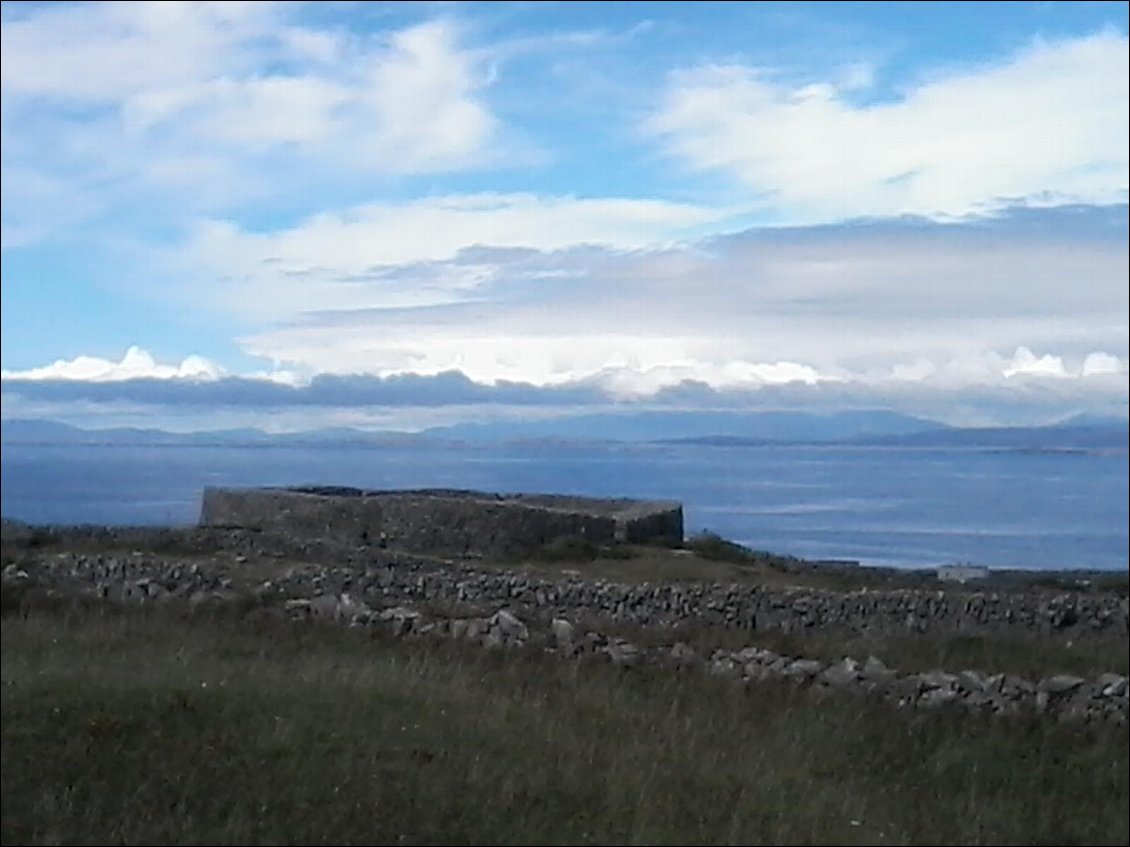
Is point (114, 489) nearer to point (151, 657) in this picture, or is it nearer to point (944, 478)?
point (944, 478)

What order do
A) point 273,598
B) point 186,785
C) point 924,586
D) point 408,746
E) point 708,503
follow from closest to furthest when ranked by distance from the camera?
point 186,785 → point 408,746 → point 273,598 → point 924,586 → point 708,503

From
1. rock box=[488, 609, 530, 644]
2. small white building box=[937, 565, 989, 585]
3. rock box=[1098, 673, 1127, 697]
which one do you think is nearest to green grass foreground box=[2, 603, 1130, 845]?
rock box=[1098, 673, 1127, 697]

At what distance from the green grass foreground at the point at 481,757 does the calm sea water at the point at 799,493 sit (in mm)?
25263

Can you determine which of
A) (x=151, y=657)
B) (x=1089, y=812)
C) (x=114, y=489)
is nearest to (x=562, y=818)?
(x=1089, y=812)

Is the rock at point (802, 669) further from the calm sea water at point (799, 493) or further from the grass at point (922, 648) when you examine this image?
the calm sea water at point (799, 493)

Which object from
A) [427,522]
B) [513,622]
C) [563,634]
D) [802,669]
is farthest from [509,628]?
[427,522]

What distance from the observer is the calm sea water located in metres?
52.5

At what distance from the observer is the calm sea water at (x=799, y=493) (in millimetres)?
52531

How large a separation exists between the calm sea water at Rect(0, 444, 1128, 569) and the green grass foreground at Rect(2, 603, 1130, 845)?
995 inches

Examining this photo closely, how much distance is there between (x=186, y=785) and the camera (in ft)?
28.1

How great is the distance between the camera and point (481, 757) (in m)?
9.33

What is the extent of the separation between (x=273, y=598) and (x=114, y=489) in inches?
3027

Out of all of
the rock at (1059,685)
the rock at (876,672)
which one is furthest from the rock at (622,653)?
the rock at (1059,685)

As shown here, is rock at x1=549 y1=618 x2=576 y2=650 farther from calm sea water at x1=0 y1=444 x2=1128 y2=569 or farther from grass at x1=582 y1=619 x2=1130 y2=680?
calm sea water at x1=0 y1=444 x2=1128 y2=569
